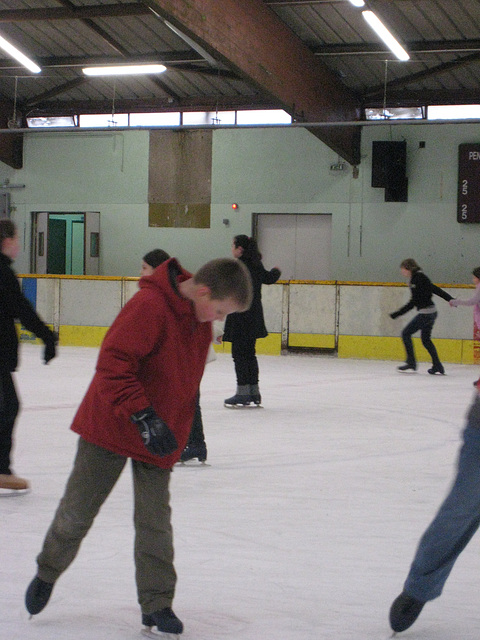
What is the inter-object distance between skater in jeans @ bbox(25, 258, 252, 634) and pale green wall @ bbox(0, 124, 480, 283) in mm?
14238

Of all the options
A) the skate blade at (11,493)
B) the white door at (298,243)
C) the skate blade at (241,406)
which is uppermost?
the white door at (298,243)

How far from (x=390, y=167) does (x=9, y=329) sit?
1270cm

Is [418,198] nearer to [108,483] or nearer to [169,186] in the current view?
[169,186]

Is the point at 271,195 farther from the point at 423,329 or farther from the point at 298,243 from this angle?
the point at 423,329

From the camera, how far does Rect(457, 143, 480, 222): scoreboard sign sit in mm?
16109

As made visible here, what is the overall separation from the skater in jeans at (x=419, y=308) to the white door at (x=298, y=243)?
15.7 ft

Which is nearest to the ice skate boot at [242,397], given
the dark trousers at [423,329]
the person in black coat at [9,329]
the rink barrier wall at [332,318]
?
the person in black coat at [9,329]

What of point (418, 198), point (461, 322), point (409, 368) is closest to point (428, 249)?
point (418, 198)

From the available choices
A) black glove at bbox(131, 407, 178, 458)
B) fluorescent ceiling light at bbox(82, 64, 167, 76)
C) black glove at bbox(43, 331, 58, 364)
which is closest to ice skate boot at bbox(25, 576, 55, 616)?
black glove at bbox(131, 407, 178, 458)

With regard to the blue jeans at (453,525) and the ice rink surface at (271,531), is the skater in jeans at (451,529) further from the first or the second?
the ice rink surface at (271,531)

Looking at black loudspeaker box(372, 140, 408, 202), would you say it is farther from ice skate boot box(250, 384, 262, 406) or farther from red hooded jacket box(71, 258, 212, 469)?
red hooded jacket box(71, 258, 212, 469)

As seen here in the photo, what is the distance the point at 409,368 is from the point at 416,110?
623 centimetres

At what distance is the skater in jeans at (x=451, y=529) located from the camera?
2.66m

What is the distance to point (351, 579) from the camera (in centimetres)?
347
